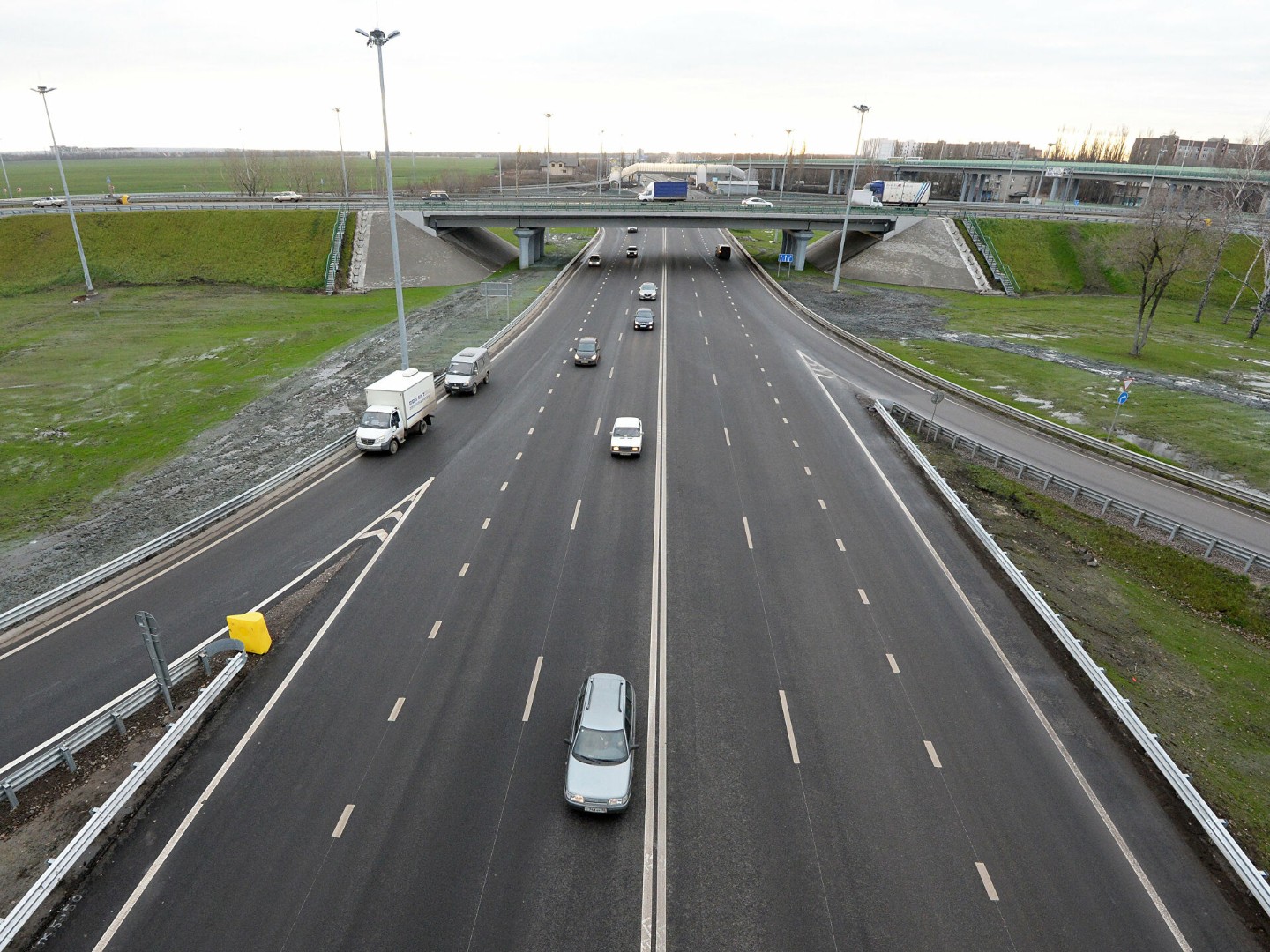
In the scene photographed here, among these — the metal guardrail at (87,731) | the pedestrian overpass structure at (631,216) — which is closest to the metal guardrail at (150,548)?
the metal guardrail at (87,731)

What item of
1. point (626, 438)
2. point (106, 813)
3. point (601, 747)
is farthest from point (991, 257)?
point (106, 813)

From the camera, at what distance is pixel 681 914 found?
37.6ft

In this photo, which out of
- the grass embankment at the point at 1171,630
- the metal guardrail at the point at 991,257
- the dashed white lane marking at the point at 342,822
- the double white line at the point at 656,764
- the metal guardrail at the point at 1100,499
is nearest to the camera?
the double white line at the point at 656,764

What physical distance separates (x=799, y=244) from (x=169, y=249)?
6675 centimetres

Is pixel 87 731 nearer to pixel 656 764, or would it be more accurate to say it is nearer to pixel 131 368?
pixel 656 764

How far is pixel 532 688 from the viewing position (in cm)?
1631

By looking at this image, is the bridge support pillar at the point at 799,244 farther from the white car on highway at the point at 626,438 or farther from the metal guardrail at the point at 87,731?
the metal guardrail at the point at 87,731

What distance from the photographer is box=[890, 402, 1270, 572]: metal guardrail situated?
2247 centimetres

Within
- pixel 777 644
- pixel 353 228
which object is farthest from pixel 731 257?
pixel 777 644

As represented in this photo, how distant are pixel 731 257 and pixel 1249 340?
52.5 metres

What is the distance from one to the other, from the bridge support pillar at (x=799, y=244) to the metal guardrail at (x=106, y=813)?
7236 cm

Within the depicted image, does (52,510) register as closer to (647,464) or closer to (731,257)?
(647,464)

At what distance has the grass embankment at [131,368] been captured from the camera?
28.0m

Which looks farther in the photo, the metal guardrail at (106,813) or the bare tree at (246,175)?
the bare tree at (246,175)
